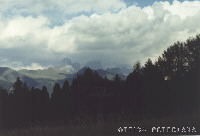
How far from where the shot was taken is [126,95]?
54656 mm

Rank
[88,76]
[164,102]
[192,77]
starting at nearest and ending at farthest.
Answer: [164,102], [192,77], [88,76]

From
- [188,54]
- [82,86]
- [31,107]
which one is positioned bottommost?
[31,107]

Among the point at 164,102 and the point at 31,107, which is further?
the point at 31,107

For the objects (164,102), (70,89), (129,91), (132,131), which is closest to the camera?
(132,131)

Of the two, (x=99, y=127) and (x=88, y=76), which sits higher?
(x=88, y=76)

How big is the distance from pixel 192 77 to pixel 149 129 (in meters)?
38.0

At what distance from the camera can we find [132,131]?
43.6 feet

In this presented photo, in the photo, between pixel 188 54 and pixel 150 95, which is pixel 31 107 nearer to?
pixel 150 95

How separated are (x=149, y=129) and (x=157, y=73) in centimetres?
3815

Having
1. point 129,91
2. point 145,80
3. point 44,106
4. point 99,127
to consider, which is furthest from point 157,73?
point 99,127

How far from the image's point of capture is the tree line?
4633 centimetres

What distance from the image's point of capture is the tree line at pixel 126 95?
4633 cm

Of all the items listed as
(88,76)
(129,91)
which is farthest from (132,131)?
(88,76)

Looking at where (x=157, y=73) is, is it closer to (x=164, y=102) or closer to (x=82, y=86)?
(x=164, y=102)
